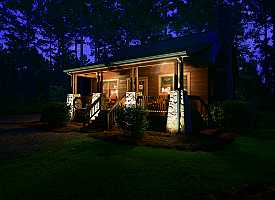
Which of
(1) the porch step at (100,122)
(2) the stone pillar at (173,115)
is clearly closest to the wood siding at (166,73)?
(2) the stone pillar at (173,115)

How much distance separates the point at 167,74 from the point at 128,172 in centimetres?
1137

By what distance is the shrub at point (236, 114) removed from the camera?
13.0 meters

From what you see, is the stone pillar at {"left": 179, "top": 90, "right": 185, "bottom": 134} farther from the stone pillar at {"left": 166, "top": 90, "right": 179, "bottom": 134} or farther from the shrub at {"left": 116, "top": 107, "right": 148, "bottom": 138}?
the shrub at {"left": 116, "top": 107, "right": 148, "bottom": 138}

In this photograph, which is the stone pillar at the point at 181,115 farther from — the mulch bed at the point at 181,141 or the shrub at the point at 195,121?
the shrub at the point at 195,121

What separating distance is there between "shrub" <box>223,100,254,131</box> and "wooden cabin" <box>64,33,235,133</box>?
1332 millimetres

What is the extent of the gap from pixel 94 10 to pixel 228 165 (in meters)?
38.1

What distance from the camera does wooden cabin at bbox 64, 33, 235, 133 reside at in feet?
43.1

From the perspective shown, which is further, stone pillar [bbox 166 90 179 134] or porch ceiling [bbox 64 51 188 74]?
porch ceiling [bbox 64 51 188 74]

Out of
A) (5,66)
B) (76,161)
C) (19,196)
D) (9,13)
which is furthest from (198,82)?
(9,13)

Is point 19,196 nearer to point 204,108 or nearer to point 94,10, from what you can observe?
point 204,108

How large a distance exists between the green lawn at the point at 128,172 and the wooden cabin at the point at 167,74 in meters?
5.16

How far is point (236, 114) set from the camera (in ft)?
42.6

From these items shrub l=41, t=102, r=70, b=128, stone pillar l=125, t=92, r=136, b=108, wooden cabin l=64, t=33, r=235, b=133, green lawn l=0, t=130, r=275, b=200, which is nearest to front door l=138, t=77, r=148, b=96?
wooden cabin l=64, t=33, r=235, b=133

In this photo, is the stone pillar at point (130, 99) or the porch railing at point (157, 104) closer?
the porch railing at point (157, 104)
